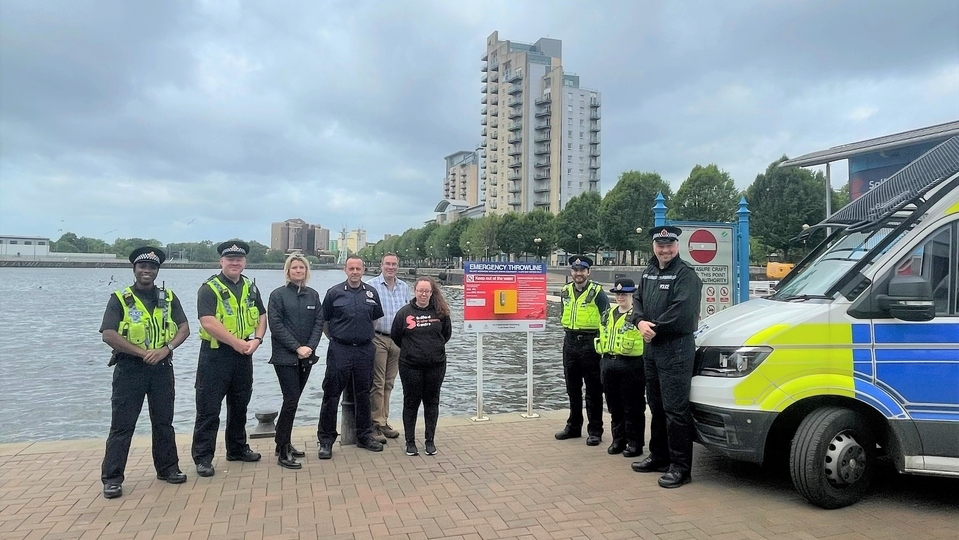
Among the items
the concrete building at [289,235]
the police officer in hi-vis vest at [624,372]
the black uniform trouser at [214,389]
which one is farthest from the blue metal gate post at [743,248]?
the concrete building at [289,235]

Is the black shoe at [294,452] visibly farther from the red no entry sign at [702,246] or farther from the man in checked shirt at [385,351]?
the red no entry sign at [702,246]

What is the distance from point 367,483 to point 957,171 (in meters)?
5.54

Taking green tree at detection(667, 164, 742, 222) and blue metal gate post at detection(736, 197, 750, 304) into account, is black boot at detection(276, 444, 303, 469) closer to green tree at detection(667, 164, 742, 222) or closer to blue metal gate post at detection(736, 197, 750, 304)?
blue metal gate post at detection(736, 197, 750, 304)

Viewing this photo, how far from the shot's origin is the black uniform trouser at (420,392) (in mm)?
6617

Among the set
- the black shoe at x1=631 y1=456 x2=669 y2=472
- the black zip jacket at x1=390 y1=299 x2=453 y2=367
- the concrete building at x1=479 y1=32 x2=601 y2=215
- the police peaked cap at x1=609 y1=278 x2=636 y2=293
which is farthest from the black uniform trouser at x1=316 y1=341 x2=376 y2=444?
the concrete building at x1=479 y1=32 x2=601 y2=215

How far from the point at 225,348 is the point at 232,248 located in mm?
952

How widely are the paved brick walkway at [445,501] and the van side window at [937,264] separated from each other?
1.70m

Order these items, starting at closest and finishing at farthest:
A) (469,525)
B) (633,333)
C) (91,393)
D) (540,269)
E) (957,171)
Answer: (469,525) < (957,171) < (633,333) < (540,269) < (91,393)

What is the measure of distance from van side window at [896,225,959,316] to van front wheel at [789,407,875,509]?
1.15 m

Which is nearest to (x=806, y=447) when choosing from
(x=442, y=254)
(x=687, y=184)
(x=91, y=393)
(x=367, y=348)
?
(x=367, y=348)

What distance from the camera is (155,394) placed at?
5.61m

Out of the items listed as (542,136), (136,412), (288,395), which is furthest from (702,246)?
(542,136)

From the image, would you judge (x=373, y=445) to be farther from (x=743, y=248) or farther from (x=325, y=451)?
(x=743, y=248)

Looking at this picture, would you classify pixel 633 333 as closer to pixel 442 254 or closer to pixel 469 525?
pixel 469 525
